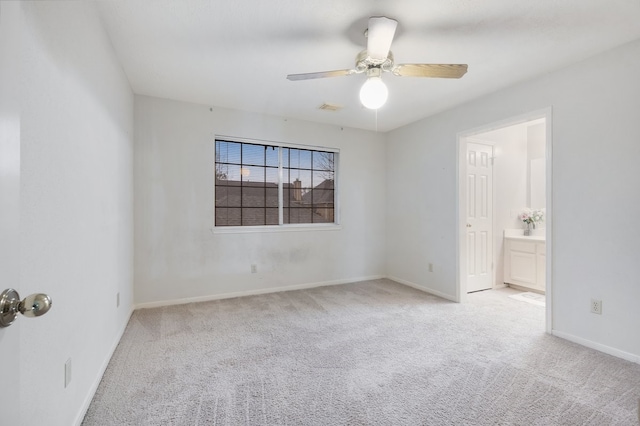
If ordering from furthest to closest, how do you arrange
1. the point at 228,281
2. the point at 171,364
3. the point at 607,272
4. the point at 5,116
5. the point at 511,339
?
the point at 228,281 → the point at 511,339 → the point at 607,272 → the point at 171,364 → the point at 5,116

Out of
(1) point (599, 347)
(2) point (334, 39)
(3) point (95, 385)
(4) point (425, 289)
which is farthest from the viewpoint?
(4) point (425, 289)

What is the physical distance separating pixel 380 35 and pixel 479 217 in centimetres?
322

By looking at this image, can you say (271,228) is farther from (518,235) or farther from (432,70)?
(518,235)

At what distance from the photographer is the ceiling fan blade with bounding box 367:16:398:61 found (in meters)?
1.93

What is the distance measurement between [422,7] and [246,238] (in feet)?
10.3

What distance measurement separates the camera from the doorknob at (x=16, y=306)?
2.05 ft

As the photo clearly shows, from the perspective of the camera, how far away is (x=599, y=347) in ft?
8.17

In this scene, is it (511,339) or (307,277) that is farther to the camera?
(307,277)

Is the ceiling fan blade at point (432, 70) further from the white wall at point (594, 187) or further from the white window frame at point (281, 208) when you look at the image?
the white window frame at point (281, 208)

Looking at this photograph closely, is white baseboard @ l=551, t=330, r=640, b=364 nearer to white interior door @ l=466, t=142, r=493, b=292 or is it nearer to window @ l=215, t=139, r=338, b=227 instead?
white interior door @ l=466, t=142, r=493, b=292

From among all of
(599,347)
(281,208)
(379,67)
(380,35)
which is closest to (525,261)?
(599,347)

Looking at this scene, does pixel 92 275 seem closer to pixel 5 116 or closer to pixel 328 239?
pixel 5 116

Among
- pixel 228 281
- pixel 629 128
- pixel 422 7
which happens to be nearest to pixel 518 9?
pixel 422 7

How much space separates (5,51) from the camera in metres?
0.66
